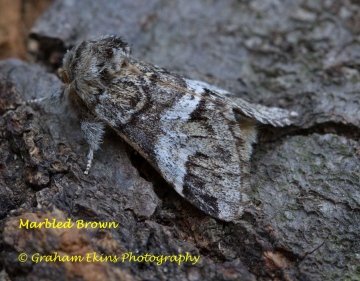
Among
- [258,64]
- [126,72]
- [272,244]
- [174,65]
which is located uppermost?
[258,64]

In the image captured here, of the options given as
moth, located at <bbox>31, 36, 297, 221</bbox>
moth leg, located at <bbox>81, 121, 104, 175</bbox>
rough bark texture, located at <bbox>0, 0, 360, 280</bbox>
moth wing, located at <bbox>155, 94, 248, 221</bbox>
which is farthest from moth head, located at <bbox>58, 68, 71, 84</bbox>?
moth wing, located at <bbox>155, 94, 248, 221</bbox>

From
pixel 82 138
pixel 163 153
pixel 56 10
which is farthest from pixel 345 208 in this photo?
pixel 56 10

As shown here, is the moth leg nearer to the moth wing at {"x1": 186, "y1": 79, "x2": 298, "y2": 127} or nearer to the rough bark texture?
the rough bark texture

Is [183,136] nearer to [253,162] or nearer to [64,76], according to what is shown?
[253,162]

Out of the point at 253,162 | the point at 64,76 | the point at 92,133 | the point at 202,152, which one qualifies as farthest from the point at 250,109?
the point at 64,76

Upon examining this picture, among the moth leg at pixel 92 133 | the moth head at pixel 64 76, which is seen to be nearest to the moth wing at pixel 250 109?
the moth leg at pixel 92 133

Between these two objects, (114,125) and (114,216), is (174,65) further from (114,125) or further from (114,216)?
(114,216)
